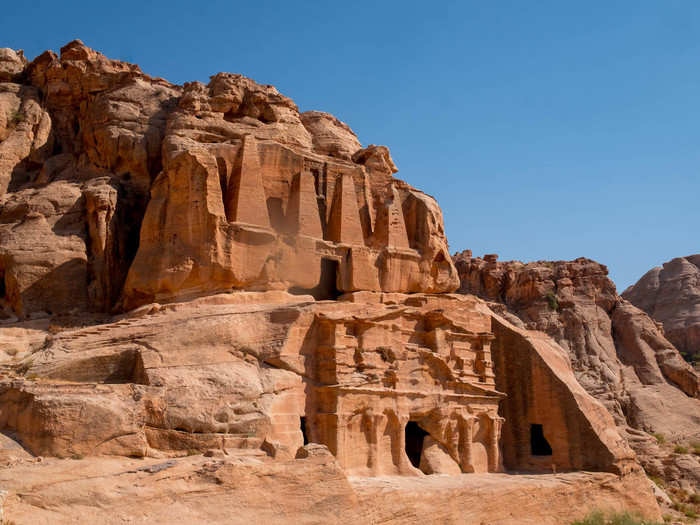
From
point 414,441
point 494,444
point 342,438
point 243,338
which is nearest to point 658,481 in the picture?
point 494,444

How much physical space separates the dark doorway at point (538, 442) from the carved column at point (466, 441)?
4430 mm

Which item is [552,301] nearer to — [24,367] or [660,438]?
[660,438]

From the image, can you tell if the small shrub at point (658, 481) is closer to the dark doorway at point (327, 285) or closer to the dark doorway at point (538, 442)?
the dark doorway at point (538, 442)

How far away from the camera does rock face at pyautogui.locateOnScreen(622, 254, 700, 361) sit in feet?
227

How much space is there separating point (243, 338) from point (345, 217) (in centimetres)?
952

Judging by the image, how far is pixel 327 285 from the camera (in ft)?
102

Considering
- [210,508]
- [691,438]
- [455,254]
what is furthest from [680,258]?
[210,508]

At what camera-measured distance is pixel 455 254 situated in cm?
6488

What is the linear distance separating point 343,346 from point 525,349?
9.51m

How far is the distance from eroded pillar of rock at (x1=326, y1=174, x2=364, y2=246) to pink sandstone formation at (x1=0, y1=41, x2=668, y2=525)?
0.13m

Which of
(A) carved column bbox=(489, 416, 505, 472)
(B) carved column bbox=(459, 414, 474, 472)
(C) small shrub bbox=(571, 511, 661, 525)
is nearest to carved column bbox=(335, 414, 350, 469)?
(B) carved column bbox=(459, 414, 474, 472)

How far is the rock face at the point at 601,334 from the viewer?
168ft

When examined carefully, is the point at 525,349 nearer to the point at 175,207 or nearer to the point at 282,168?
the point at 282,168

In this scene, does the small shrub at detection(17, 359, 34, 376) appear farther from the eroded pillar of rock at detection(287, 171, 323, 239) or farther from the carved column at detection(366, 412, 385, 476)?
the eroded pillar of rock at detection(287, 171, 323, 239)
